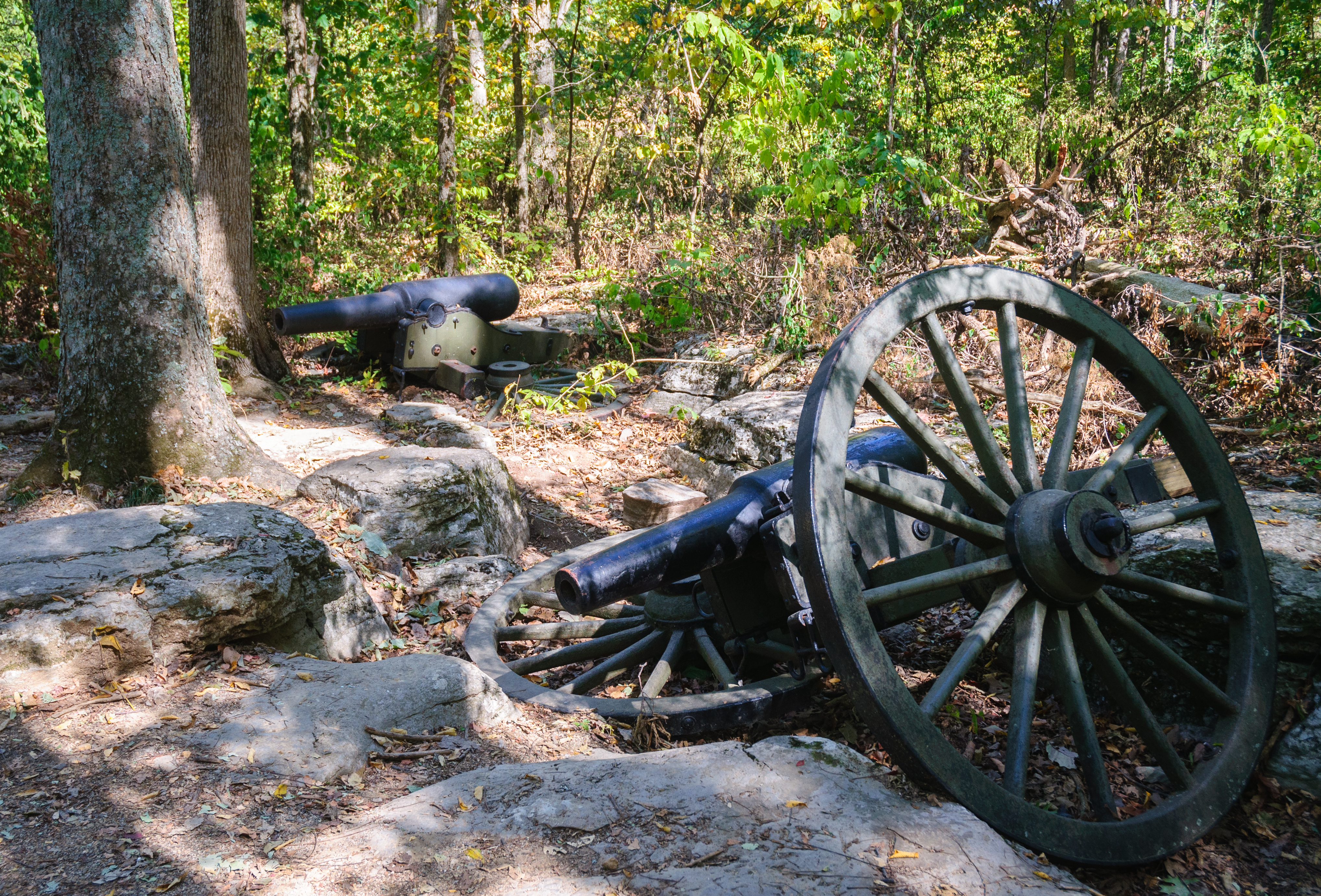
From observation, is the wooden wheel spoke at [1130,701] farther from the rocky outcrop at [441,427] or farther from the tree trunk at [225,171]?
the tree trunk at [225,171]

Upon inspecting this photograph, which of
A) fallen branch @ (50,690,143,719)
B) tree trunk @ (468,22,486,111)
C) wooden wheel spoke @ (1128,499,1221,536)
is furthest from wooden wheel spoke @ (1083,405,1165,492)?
tree trunk @ (468,22,486,111)

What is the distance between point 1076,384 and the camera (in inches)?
109

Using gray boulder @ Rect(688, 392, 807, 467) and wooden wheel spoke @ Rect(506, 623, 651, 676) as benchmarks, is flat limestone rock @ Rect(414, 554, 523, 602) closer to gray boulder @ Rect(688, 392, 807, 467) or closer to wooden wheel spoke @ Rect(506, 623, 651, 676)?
wooden wheel spoke @ Rect(506, 623, 651, 676)

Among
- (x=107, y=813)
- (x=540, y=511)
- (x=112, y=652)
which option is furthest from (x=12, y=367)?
(x=107, y=813)

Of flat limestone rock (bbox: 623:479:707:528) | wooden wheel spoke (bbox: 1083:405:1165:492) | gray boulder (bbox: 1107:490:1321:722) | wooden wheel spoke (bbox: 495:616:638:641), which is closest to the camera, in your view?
wooden wheel spoke (bbox: 1083:405:1165:492)

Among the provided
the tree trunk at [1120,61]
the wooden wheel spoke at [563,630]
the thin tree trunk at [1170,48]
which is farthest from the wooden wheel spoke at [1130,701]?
the tree trunk at [1120,61]

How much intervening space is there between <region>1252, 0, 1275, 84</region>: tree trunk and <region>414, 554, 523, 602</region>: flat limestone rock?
1379 cm

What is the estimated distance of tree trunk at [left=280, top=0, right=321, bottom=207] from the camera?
11312 millimetres

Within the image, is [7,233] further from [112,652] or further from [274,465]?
[112,652]

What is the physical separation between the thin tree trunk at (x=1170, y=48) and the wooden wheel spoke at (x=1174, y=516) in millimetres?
12140

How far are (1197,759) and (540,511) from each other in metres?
4.07

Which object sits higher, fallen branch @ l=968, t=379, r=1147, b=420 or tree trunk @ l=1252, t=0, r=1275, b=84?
tree trunk @ l=1252, t=0, r=1275, b=84

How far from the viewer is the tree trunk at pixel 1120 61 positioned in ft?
47.2

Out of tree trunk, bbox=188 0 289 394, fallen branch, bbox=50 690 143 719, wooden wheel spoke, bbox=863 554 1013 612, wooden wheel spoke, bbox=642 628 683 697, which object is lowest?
wooden wheel spoke, bbox=642 628 683 697
